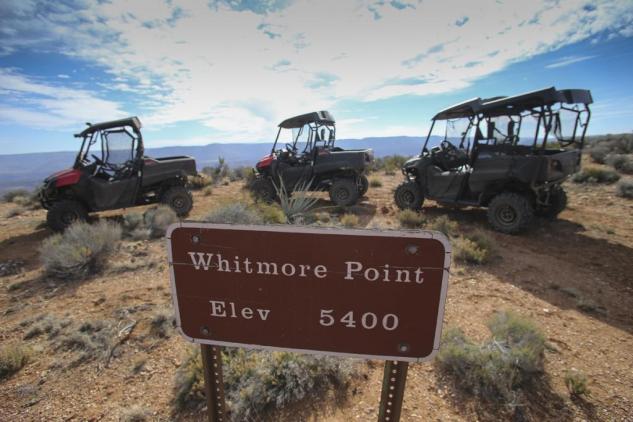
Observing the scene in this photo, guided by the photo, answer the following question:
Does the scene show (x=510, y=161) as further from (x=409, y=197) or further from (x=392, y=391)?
(x=392, y=391)

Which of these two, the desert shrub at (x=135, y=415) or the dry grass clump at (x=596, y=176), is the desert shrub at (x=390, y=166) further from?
the desert shrub at (x=135, y=415)

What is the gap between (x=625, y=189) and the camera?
876 cm

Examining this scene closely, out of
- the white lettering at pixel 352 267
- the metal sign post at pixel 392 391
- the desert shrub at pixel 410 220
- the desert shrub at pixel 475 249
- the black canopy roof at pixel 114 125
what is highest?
the black canopy roof at pixel 114 125

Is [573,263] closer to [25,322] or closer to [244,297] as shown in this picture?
[244,297]

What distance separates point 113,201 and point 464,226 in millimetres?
7836

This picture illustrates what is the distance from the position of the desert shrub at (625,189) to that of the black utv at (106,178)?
38.9 ft

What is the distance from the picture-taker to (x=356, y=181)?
8828 mm

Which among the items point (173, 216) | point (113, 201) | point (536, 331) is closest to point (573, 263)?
point (536, 331)

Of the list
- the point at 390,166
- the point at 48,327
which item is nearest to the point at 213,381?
the point at 48,327

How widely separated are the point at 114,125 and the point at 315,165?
480cm

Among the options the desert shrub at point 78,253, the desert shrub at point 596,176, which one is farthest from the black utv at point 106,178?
the desert shrub at point 596,176

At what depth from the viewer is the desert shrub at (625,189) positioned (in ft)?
28.5

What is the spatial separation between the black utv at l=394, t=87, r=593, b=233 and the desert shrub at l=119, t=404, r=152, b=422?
634 cm

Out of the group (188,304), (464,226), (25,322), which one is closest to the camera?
(188,304)
